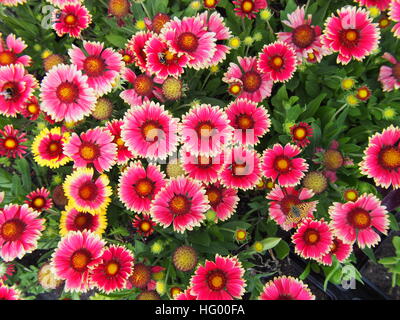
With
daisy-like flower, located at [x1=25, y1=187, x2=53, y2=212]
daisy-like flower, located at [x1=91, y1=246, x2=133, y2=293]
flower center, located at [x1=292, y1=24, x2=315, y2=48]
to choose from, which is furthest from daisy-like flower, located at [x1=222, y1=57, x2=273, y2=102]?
daisy-like flower, located at [x1=25, y1=187, x2=53, y2=212]

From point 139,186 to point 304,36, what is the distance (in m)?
1.23

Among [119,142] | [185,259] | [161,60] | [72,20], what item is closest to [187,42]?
[161,60]

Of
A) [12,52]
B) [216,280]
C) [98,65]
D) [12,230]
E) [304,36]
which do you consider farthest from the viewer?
[12,52]

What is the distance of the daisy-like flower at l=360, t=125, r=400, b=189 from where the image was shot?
168 cm

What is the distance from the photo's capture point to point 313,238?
5.78 feet

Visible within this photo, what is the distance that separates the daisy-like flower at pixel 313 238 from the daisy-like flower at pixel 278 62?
2.56 ft

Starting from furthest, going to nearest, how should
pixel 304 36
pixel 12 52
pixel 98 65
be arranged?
pixel 12 52 → pixel 304 36 → pixel 98 65

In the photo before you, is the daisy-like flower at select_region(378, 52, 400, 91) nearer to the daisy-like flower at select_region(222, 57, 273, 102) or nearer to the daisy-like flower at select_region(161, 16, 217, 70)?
the daisy-like flower at select_region(222, 57, 273, 102)

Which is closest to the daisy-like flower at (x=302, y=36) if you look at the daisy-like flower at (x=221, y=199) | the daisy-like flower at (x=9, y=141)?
the daisy-like flower at (x=221, y=199)

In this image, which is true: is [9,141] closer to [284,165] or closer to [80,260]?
[80,260]

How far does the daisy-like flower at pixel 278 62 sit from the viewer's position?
74.0 inches

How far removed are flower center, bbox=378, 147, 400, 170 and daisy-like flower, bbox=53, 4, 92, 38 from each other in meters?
1.75

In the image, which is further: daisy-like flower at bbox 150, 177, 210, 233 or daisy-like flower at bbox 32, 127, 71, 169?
daisy-like flower at bbox 32, 127, 71, 169

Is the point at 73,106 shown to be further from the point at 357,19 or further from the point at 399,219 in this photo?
the point at 399,219
